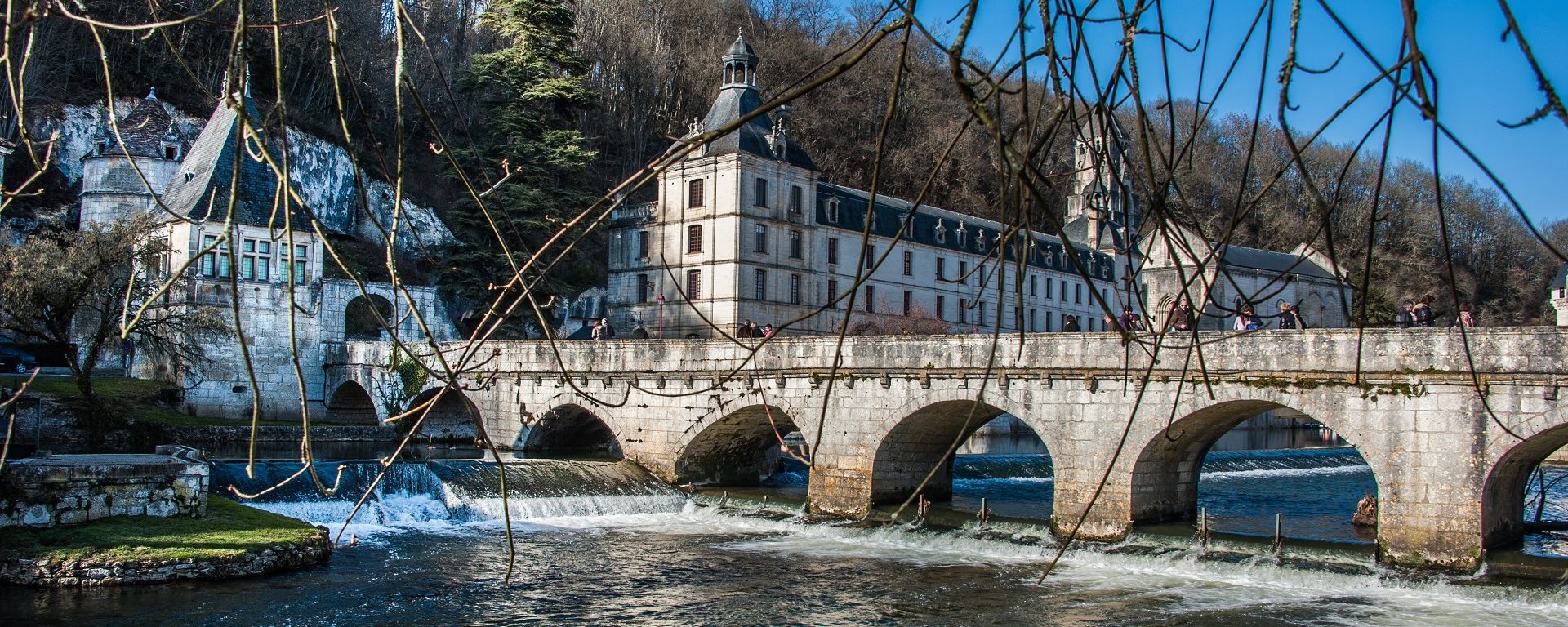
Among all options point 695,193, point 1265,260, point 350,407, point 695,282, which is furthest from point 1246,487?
point 1265,260

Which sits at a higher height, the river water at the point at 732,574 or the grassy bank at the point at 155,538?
the grassy bank at the point at 155,538

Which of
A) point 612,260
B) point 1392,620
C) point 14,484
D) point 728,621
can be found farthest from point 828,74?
point 612,260

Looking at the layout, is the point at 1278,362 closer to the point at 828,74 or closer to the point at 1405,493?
the point at 1405,493

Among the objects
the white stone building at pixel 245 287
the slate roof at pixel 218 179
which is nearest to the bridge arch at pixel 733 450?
the white stone building at pixel 245 287

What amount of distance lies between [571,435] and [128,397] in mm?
10733

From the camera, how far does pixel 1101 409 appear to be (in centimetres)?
2038

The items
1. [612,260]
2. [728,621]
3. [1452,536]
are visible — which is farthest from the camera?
[612,260]

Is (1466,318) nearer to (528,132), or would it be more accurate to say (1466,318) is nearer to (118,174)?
(528,132)

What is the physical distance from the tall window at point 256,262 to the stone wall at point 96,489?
1879 cm

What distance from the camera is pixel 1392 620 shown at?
559 inches

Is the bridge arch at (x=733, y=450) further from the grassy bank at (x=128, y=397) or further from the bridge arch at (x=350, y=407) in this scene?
the bridge arch at (x=350, y=407)

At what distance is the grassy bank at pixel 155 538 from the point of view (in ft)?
46.7

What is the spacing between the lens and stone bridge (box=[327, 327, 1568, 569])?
16859 millimetres

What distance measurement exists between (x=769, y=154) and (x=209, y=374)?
73.9 ft
